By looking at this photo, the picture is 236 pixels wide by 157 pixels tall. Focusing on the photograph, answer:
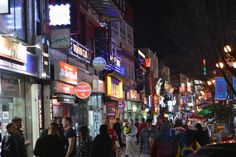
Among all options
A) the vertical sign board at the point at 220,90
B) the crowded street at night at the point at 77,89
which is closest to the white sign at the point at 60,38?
the crowded street at night at the point at 77,89

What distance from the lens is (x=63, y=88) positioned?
22.3m

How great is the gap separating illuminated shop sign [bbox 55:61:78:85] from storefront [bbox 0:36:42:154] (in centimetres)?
206

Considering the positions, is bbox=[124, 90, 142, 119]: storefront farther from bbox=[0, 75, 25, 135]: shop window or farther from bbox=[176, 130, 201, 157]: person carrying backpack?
bbox=[176, 130, 201, 157]: person carrying backpack

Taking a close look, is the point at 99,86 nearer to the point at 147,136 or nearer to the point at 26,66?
the point at 26,66

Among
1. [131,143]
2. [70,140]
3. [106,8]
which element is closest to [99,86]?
[106,8]

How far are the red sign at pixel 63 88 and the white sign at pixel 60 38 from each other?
169 cm

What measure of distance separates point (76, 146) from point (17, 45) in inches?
217

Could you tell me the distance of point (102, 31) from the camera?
31.5 metres

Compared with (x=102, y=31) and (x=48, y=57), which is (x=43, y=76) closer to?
(x=48, y=57)

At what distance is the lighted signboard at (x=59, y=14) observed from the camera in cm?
2100

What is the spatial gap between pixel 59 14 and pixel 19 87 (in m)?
4.60

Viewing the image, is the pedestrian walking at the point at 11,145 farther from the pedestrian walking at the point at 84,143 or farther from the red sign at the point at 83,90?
the red sign at the point at 83,90

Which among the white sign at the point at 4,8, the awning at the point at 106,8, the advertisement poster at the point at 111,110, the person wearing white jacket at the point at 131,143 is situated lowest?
the person wearing white jacket at the point at 131,143

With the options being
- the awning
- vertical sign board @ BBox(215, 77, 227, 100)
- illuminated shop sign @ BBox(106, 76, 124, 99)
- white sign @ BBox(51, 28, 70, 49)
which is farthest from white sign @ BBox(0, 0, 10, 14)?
vertical sign board @ BBox(215, 77, 227, 100)
